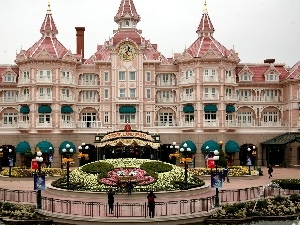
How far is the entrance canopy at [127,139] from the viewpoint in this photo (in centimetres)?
5566

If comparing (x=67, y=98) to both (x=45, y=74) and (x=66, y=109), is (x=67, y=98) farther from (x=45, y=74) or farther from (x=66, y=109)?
(x=45, y=74)

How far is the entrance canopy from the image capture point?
183ft

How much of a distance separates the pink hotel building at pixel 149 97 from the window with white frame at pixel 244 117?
0.44 ft

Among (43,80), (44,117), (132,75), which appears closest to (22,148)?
(44,117)

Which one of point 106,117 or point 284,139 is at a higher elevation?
point 106,117

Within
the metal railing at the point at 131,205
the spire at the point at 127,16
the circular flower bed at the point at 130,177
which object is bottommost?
the metal railing at the point at 131,205

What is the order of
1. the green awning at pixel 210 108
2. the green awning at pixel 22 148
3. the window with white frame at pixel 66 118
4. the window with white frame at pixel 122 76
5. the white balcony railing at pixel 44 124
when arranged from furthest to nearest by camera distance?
1. the window with white frame at pixel 122 76
2. the window with white frame at pixel 66 118
3. the green awning at pixel 210 108
4. the white balcony railing at pixel 44 124
5. the green awning at pixel 22 148

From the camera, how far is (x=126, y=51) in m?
64.4

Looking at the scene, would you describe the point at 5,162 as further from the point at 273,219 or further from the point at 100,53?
the point at 273,219

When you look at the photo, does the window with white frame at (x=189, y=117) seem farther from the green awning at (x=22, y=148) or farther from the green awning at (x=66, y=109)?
the green awning at (x=22, y=148)

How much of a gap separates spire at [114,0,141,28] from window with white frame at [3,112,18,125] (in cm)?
1855

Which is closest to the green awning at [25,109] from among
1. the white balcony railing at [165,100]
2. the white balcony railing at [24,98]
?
the white balcony railing at [24,98]

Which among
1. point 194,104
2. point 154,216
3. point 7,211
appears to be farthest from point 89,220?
point 194,104

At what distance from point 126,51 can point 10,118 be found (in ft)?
58.7
